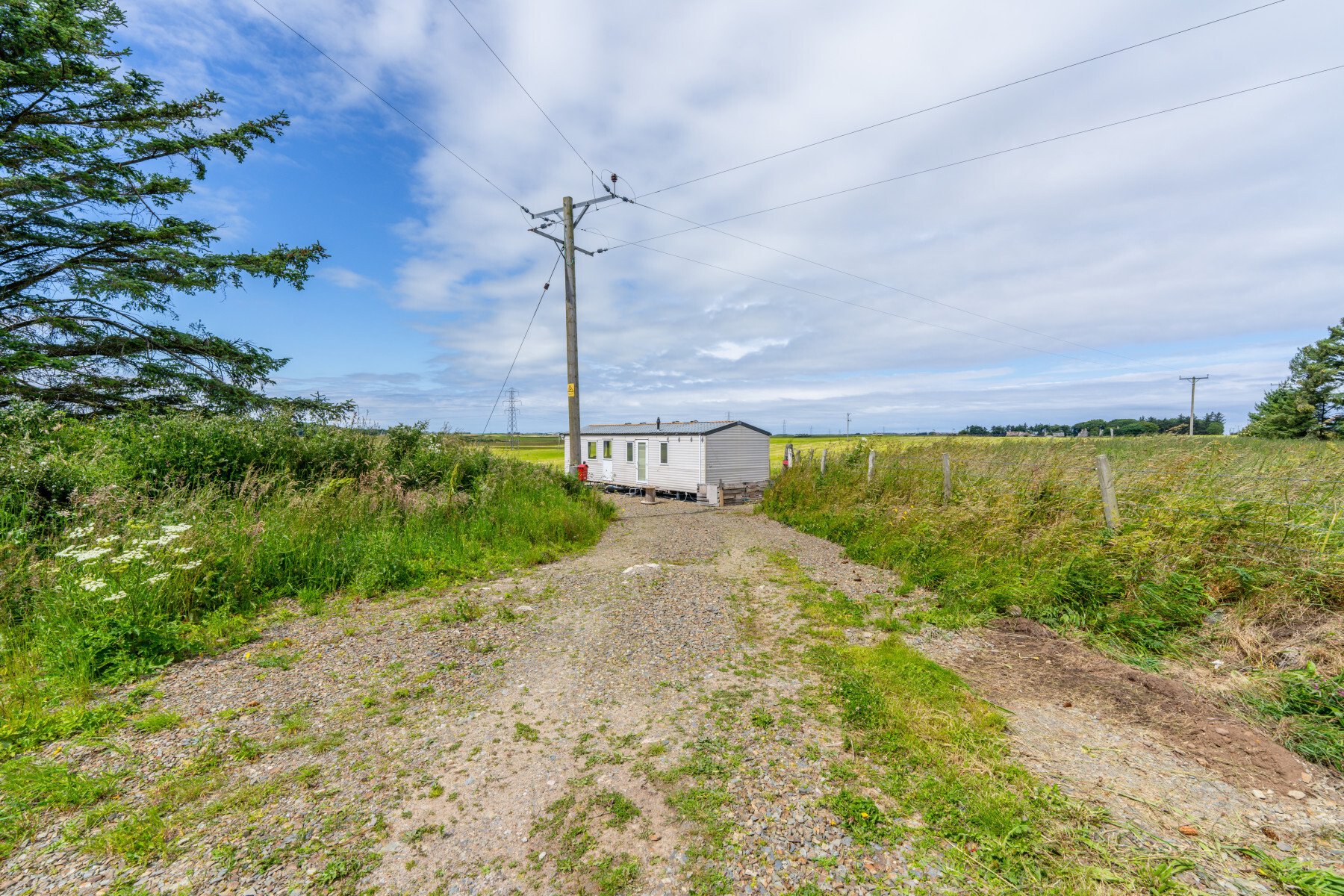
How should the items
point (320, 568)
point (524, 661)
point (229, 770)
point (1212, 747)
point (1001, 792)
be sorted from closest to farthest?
point (1001, 792) → point (229, 770) → point (1212, 747) → point (524, 661) → point (320, 568)

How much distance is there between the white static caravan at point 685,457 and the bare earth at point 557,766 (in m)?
12.3

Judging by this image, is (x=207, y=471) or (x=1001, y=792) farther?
(x=207, y=471)

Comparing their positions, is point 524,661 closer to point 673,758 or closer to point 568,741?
point 568,741

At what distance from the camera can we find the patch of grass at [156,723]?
10.3 ft

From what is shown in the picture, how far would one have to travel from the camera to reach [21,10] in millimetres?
8898

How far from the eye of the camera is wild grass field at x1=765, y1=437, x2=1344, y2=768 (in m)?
3.75

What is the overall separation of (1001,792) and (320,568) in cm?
717

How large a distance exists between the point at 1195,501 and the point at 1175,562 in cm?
114

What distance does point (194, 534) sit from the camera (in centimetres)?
540

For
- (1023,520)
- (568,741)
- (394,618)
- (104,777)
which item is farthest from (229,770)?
(1023,520)

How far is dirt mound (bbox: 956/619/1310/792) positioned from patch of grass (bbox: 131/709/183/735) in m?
6.01

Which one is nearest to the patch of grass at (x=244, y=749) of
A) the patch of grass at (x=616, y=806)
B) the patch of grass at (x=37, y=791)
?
the patch of grass at (x=37, y=791)

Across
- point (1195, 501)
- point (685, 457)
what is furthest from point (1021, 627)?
point (685, 457)

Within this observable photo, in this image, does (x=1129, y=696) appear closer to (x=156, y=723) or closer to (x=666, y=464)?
(x=156, y=723)
